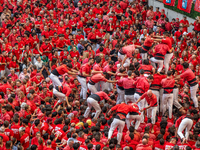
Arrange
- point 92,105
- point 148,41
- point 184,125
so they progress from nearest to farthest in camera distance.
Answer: point 184,125 < point 92,105 < point 148,41

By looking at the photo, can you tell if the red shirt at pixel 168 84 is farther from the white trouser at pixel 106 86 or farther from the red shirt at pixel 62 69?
the red shirt at pixel 62 69

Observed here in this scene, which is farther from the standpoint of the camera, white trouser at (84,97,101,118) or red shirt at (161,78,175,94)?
red shirt at (161,78,175,94)

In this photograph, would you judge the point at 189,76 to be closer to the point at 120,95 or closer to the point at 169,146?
the point at 120,95

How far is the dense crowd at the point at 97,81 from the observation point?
29.2 feet

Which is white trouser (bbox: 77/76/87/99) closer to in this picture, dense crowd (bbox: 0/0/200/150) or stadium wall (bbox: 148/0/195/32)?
dense crowd (bbox: 0/0/200/150)

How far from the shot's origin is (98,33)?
1524 centimetres

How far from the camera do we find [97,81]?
10.7m

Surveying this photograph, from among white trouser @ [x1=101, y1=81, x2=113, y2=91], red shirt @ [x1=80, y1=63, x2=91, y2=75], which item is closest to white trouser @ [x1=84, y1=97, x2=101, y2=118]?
red shirt @ [x1=80, y1=63, x2=91, y2=75]

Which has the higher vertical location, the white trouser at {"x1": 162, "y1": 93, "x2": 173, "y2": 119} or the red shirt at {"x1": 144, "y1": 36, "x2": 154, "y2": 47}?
the red shirt at {"x1": 144, "y1": 36, "x2": 154, "y2": 47}

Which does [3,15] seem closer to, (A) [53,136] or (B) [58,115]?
(B) [58,115]

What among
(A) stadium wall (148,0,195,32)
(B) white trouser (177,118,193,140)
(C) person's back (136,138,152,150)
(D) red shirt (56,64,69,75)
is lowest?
(C) person's back (136,138,152,150)

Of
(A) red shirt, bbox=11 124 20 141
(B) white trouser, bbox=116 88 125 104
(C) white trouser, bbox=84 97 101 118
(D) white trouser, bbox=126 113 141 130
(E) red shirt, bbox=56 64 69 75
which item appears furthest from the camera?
(E) red shirt, bbox=56 64 69 75

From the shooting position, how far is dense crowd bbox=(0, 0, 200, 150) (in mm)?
8891

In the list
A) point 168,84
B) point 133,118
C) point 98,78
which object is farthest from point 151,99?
point 98,78
